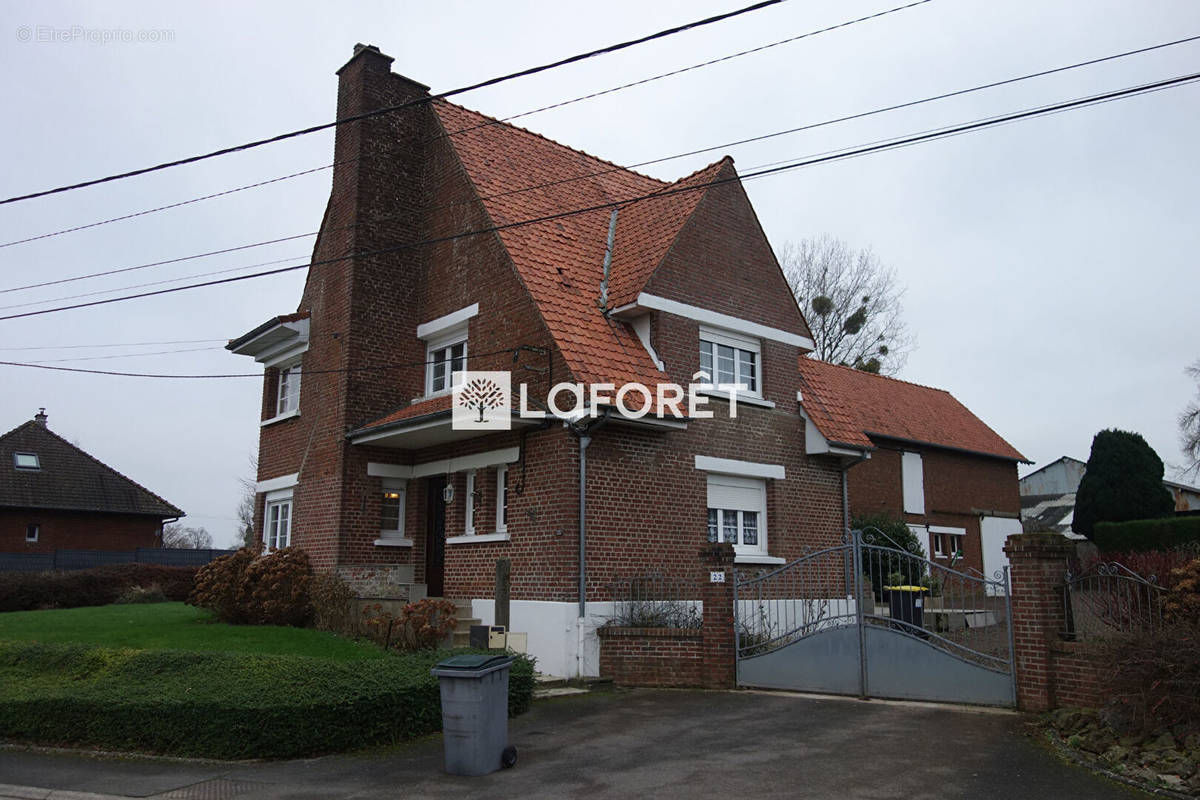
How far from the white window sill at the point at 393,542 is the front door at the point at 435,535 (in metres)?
0.34

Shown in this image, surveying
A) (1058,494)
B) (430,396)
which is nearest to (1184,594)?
(430,396)

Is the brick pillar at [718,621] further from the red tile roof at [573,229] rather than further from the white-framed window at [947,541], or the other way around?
the white-framed window at [947,541]

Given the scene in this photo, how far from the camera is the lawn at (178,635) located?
42.5ft

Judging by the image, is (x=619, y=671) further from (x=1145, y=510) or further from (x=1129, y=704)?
(x=1145, y=510)

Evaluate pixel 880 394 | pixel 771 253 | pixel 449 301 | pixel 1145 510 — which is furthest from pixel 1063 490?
pixel 449 301

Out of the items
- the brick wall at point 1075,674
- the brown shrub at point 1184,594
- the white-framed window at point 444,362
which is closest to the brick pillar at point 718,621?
the brick wall at point 1075,674

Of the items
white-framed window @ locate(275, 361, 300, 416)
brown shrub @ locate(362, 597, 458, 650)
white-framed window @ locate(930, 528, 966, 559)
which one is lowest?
brown shrub @ locate(362, 597, 458, 650)

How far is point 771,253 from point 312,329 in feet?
30.7

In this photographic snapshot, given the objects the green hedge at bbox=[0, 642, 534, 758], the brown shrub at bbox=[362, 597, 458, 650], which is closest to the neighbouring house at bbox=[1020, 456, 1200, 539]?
the brown shrub at bbox=[362, 597, 458, 650]

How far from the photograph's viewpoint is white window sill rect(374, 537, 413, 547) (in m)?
16.8

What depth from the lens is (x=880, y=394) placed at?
100.0 feet

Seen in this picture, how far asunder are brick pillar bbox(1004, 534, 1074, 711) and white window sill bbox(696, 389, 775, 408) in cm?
652

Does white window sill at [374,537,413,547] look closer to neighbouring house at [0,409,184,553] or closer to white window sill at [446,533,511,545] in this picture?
white window sill at [446,533,511,545]

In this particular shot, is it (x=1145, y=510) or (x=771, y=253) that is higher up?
(x=771, y=253)
